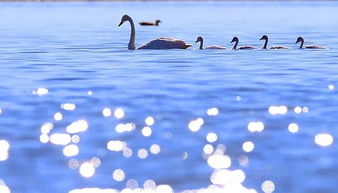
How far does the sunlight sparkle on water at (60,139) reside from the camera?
15320 millimetres

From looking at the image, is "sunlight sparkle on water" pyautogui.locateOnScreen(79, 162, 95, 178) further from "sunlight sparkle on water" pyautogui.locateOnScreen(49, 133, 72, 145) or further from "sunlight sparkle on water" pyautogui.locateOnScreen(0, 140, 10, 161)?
"sunlight sparkle on water" pyautogui.locateOnScreen(49, 133, 72, 145)

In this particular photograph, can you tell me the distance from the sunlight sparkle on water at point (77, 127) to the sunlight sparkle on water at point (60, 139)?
0.36 metres

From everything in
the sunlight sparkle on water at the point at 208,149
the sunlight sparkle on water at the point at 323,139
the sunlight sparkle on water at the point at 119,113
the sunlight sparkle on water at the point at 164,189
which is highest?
the sunlight sparkle on water at the point at 119,113

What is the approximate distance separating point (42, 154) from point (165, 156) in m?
2.17

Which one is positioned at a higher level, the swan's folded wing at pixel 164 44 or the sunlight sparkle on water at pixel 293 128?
the swan's folded wing at pixel 164 44

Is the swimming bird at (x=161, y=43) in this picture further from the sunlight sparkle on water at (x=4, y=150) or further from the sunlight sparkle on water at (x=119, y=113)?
the sunlight sparkle on water at (x=4, y=150)

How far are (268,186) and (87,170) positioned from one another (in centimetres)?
299

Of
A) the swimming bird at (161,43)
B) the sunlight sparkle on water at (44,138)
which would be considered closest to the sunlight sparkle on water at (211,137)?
the sunlight sparkle on water at (44,138)

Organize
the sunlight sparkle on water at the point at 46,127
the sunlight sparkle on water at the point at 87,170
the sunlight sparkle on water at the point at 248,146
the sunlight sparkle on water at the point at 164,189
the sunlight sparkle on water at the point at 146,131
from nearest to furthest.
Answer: the sunlight sparkle on water at the point at 164,189, the sunlight sparkle on water at the point at 87,170, the sunlight sparkle on water at the point at 248,146, the sunlight sparkle on water at the point at 146,131, the sunlight sparkle on water at the point at 46,127

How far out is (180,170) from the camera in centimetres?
1298

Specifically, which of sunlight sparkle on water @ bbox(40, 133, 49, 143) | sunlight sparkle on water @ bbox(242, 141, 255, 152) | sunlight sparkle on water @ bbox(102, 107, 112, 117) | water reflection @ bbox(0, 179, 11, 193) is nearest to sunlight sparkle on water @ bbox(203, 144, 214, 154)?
sunlight sparkle on water @ bbox(242, 141, 255, 152)

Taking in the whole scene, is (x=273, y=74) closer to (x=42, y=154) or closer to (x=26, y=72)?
(x=26, y=72)

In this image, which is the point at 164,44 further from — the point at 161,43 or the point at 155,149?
the point at 155,149

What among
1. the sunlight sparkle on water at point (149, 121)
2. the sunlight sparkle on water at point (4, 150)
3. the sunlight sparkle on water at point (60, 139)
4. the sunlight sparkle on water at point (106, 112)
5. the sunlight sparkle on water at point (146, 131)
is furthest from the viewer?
the sunlight sparkle on water at point (106, 112)
